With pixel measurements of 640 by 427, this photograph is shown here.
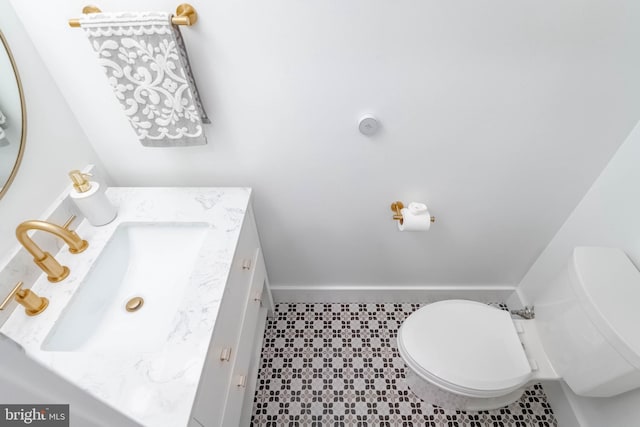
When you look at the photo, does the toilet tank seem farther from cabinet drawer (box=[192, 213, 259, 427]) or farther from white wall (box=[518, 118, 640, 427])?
cabinet drawer (box=[192, 213, 259, 427])

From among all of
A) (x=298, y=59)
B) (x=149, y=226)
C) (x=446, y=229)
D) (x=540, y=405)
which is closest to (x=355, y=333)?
(x=446, y=229)

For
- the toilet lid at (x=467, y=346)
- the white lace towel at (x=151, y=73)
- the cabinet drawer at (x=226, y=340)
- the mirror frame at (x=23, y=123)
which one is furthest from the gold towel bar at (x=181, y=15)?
the toilet lid at (x=467, y=346)

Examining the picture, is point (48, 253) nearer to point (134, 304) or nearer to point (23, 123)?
point (134, 304)

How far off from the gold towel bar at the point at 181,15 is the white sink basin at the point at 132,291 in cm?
58

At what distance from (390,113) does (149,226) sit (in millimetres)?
894

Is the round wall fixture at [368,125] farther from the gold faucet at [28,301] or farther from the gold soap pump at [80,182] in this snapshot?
the gold faucet at [28,301]

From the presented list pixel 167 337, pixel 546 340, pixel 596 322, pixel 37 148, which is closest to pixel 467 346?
pixel 546 340

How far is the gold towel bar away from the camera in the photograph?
799mm

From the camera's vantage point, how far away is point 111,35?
812 millimetres

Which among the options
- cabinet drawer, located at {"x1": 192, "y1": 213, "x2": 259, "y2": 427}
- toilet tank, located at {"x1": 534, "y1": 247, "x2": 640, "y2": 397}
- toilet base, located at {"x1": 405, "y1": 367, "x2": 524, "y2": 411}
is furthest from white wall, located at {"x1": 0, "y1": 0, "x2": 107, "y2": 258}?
toilet tank, located at {"x1": 534, "y1": 247, "x2": 640, "y2": 397}

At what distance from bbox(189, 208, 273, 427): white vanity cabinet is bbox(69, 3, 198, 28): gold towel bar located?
62cm

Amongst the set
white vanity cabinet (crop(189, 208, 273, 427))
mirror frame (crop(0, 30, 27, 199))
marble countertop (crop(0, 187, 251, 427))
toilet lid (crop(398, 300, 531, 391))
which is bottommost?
toilet lid (crop(398, 300, 531, 391))

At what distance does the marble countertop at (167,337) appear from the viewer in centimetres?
67

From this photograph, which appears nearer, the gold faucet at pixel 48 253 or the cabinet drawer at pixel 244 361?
the gold faucet at pixel 48 253
